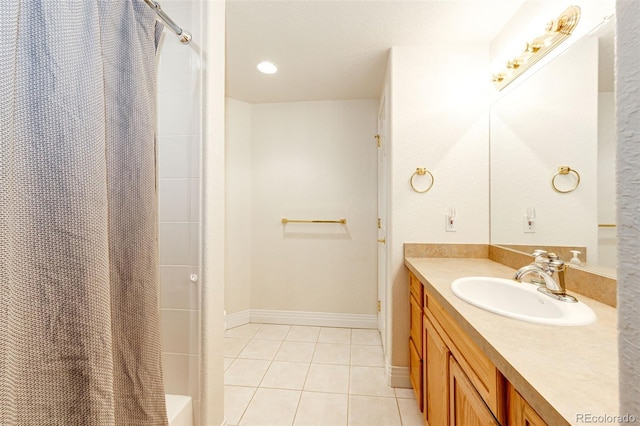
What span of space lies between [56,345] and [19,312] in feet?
0.35

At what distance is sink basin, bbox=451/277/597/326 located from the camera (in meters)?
0.80

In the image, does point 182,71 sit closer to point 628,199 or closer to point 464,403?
point 628,199


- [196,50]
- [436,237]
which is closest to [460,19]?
[436,237]

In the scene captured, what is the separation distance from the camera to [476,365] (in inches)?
32.0

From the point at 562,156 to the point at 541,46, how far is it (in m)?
0.58

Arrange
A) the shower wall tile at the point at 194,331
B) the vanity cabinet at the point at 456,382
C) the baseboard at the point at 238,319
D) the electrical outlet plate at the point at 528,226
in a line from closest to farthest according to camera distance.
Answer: the vanity cabinet at the point at 456,382 → the shower wall tile at the point at 194,331 → the electrical outlet plate at the point at 528,226 → the baseboard at the point at 238,319

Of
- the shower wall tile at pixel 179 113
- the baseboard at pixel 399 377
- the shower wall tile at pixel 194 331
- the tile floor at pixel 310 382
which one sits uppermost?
the shower wall tile at pixel 179 113

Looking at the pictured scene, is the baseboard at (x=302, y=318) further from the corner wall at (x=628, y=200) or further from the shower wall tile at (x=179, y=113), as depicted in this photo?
the corner wall at (x=628, y=200)

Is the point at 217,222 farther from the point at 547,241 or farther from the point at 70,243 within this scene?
the point at 547,241

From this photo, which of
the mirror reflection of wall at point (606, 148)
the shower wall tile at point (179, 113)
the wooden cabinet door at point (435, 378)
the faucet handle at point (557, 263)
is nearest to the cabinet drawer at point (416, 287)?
the wooden cabinet door at point (435, 378)

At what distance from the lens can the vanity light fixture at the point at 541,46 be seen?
3.79 ft

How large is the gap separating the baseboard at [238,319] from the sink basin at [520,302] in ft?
7.54

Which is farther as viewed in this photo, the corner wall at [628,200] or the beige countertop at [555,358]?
the beige countertop at [555,358]

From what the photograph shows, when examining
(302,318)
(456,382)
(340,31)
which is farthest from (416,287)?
(340,31)
